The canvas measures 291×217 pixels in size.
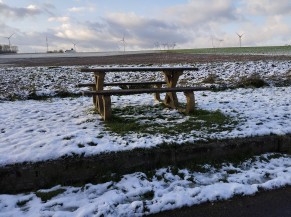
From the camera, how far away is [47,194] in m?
Result: 3.99

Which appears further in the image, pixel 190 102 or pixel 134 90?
pixel 190 102

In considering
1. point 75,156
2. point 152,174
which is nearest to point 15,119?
point 75,156

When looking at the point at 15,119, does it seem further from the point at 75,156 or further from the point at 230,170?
the point at 230,170

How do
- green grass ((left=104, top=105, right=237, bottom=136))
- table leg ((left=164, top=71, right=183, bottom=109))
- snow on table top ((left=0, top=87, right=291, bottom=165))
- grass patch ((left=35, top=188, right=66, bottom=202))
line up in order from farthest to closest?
table leg ((left=164, top=71, right=183, bottom=109)) → green grass ((left=104, top=105, right=237, bottom=136)) → snow on table top ((left=0, top=87, right=291, bottom=165)) → grass patch ((left=35, top=188, right=66, bottom=202))

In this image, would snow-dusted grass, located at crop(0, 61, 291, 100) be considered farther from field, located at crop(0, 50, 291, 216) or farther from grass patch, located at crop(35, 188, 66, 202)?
grass patch, located at crop(35, 188, 66, 202)

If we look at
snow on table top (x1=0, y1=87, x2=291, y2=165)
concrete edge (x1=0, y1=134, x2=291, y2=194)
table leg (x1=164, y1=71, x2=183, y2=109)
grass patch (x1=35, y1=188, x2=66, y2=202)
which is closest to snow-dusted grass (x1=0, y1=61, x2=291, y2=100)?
snow on table top (x1=0, y1=87, x2=291, y2=165)

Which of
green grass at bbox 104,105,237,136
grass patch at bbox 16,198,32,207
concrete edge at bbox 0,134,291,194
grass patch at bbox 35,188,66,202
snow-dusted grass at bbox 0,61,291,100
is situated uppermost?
snow-dusted grass at bbox 0,61,291,100

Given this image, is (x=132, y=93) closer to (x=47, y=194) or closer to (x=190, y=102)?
(x=190, y=102)

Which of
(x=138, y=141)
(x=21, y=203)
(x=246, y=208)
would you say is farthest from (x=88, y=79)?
(x=246, y=208)

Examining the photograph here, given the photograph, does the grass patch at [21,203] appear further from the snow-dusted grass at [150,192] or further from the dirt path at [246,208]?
the dirt path at [246,208]

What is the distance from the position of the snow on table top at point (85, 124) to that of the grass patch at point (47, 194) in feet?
1.72

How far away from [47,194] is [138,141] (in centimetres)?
160

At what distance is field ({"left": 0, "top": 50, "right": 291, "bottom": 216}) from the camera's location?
3820mm

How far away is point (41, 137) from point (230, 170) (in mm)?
3012
